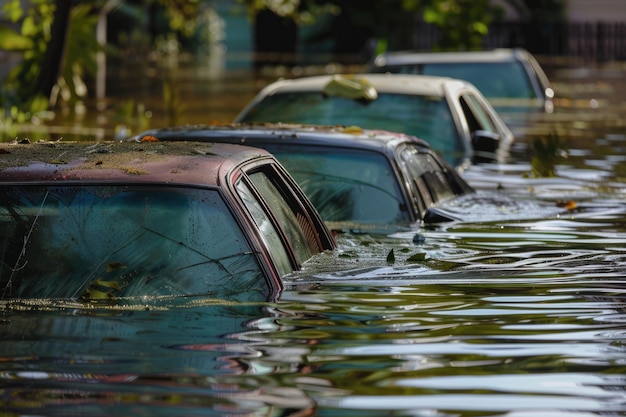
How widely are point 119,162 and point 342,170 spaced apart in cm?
317

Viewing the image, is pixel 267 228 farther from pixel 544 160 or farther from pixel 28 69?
pixel 28 69

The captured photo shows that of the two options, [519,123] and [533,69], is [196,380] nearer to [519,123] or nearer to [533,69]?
[519,123]

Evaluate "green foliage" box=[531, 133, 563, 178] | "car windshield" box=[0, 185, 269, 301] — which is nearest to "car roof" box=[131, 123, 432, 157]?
"car windshield" box=[0, 185, 269, 301]

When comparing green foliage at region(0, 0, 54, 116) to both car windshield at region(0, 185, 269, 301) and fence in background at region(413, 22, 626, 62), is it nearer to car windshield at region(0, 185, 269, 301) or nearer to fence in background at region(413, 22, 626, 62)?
car windshield at region(0, 185, 269, 301)

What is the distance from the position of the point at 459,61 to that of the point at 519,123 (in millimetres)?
1092

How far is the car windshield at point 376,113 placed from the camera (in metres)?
13.9

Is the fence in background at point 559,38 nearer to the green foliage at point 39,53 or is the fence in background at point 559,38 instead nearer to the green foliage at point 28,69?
the green foliage at point 39,53

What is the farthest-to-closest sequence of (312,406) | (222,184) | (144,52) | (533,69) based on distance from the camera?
(144,52), (533,69), (222,184), (312,406)

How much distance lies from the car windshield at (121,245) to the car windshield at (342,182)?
10.5 ft

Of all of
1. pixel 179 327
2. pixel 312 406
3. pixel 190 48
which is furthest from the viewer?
pixel 190 48

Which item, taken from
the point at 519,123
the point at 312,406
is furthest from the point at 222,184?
the point at 519,123

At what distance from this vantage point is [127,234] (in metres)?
7.07

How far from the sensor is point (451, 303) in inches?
303

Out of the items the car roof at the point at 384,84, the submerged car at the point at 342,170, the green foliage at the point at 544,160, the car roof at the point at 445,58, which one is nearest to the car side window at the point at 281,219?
the submerged car at the point at 342,170
